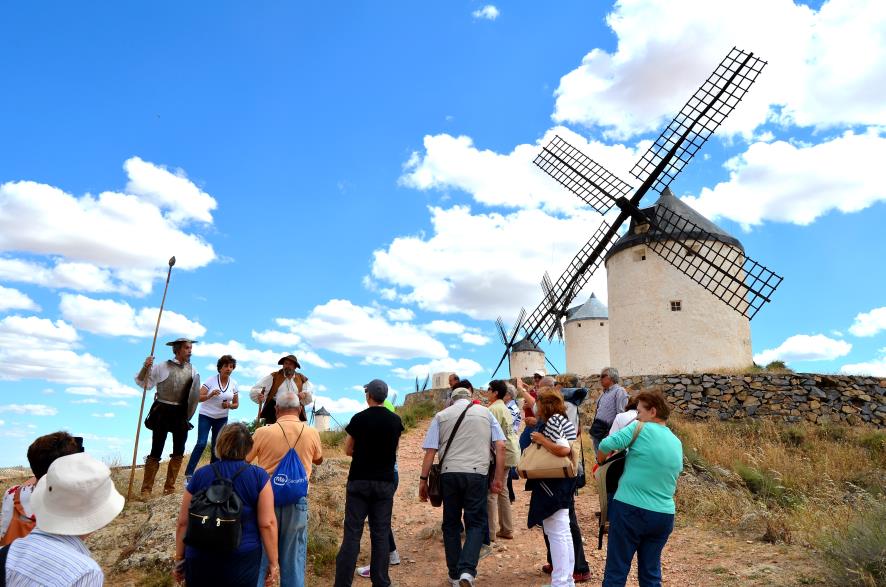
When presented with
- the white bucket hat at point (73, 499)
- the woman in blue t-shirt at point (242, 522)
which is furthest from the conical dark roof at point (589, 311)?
the white bucket hat at point (73, 499)

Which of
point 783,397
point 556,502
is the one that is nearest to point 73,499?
point 556,502

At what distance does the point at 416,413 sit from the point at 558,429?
15233 mm

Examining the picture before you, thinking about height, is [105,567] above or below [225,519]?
below

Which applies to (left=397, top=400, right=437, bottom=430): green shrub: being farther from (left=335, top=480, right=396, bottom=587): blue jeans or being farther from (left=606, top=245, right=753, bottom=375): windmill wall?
(left=335, top=480, right=396, bottom=587): blue jeans

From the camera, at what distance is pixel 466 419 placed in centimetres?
561

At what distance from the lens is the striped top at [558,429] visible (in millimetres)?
5230

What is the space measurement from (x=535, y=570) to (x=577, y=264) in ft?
55.2

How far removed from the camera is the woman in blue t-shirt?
354 centimetres

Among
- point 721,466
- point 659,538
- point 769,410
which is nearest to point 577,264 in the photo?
point 769,410

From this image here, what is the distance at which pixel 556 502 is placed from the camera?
5.11 meters

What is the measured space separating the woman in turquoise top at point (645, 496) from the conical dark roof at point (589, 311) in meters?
25.5

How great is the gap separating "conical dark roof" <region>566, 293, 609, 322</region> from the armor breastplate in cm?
2420

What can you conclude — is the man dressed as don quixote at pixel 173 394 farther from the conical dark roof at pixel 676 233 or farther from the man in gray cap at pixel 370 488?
the conical dark roof at pixel 676 233

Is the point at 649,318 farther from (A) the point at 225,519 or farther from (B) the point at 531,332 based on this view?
(A) the point at 225,519
